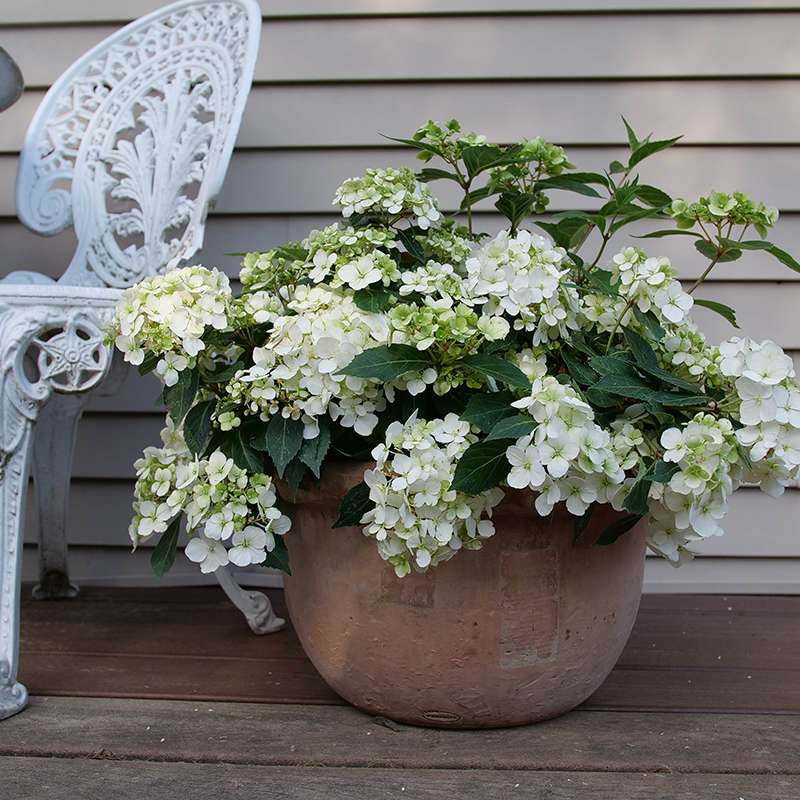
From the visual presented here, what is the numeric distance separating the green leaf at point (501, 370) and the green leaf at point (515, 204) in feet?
1.12

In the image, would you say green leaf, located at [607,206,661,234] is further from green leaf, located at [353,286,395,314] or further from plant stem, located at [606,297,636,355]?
green leaf, located at [353,286,395,314]

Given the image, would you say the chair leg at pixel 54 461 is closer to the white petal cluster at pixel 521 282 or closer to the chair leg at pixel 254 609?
the chair leg at pixel 254 609

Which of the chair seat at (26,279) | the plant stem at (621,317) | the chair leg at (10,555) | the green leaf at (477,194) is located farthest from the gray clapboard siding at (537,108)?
the chair leg at (10,555)

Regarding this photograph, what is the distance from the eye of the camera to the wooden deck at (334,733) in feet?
3.31

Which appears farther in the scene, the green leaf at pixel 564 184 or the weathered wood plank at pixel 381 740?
the green leaf at pixel 564 184

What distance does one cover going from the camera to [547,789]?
39.3 inches

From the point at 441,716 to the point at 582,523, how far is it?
316 millimetres

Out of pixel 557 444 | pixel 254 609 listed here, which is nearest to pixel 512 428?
pixel 557 444

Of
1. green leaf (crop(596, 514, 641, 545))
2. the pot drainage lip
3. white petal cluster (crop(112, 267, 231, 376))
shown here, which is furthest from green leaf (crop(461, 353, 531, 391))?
the pot drainage lip

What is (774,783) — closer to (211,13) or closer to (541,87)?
(541,87)

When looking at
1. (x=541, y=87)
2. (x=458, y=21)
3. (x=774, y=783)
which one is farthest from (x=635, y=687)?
(x=458, y=21)

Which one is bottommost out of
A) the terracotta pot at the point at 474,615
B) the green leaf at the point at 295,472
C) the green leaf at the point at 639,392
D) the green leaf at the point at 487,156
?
the terracotta pot at the point at 474,615

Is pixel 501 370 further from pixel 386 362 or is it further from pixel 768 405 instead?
pixel 768 405

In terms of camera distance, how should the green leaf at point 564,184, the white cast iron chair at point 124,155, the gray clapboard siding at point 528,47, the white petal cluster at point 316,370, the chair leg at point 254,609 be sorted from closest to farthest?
the white petal cluster at point 316,370, the green leaf at point 564,184, the chair leg at point 254,609, the white cast iron chair at point 124,155, the gray clapboard siding at point 528,47
